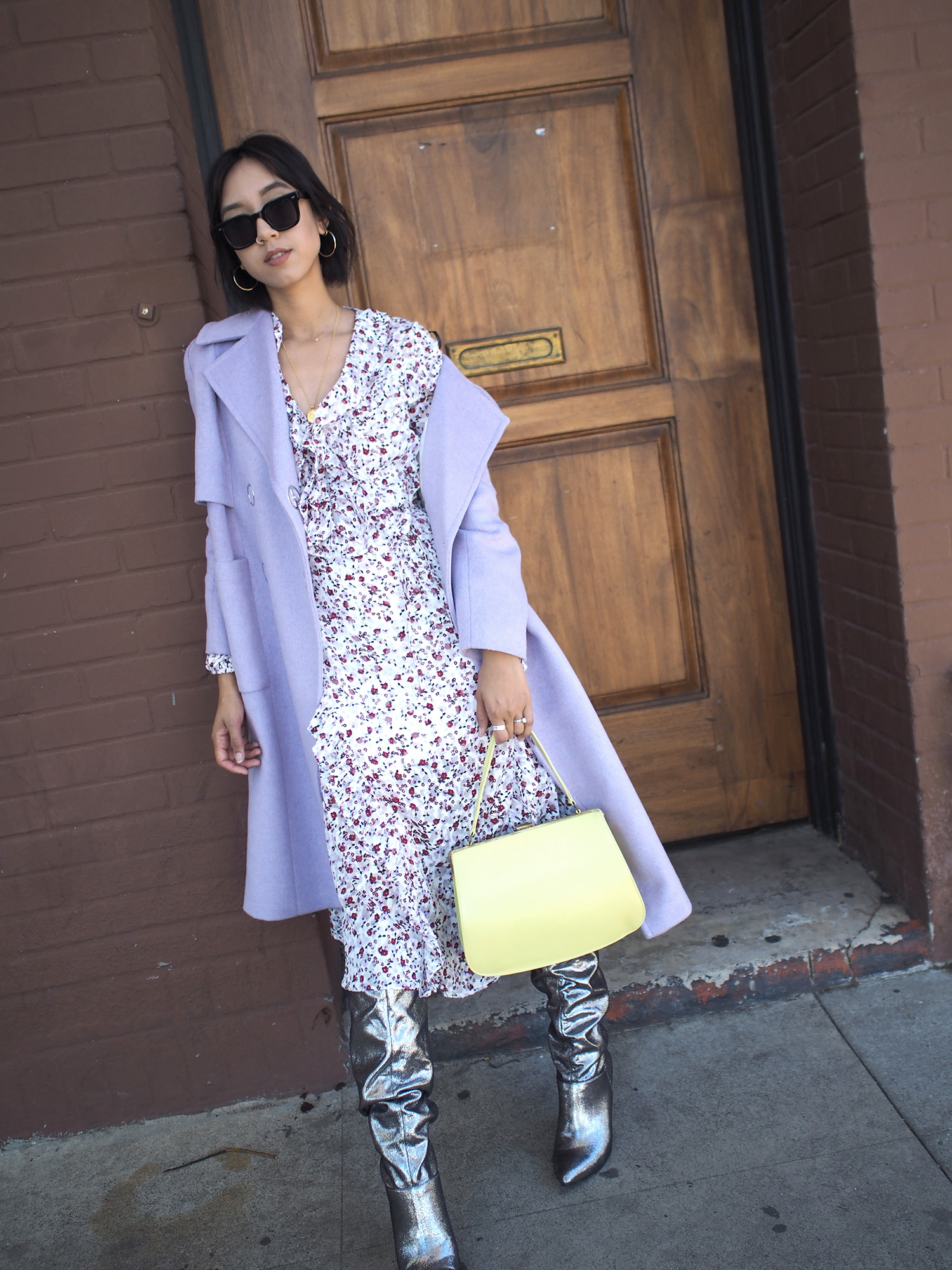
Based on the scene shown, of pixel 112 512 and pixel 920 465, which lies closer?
pixel 112 512

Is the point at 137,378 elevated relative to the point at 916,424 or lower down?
elevated

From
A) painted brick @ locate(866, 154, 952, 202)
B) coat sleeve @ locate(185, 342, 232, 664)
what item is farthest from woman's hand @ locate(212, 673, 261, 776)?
painted brick @ locate(866, 154, 952, 202)

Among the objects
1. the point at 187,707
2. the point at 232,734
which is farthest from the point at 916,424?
the point at 187,707

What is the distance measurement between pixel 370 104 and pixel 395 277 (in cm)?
41

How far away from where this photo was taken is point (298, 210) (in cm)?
195

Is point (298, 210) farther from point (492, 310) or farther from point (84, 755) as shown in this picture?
point (84, 755)

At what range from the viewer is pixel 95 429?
229 cm

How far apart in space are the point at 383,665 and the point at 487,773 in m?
0.29

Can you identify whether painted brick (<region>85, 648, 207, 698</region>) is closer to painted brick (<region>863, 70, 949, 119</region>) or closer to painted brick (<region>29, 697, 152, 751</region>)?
painted brick (<region>29, 697, 152, 751</region>)

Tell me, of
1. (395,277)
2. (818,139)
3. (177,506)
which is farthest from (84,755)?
(818,139)

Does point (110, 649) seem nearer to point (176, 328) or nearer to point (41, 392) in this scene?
point (41, 392)

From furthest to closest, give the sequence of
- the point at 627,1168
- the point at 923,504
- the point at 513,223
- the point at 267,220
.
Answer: the point at 513,223, the point at 923,504, the point at 627,1168, the point at 267,220

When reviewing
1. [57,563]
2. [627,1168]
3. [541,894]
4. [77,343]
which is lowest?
[627,1168]

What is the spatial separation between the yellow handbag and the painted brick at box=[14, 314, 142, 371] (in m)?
1.16
